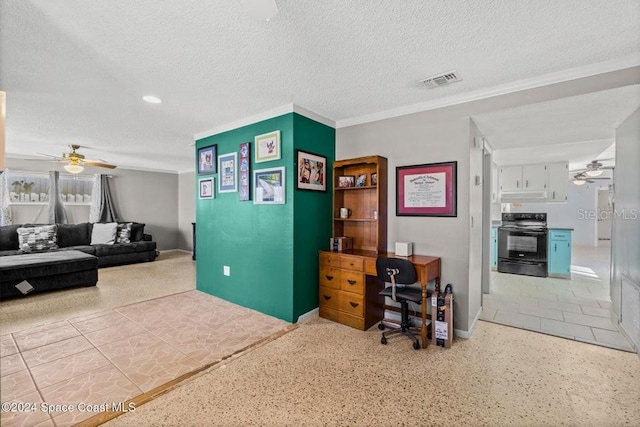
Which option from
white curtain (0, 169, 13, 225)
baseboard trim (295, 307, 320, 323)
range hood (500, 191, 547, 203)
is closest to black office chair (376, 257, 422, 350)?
baseboard trim (295, 307, 320, 323)

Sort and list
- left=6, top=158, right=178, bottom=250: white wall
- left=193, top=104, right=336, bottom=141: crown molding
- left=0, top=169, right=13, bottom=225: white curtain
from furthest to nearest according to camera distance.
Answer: left=6, top=158, right=178, bottom=250: white wall < left=0, top=169, right=13, bottom=225: white curtain < left=193, top=104, right=336, bottom=141: crown molding

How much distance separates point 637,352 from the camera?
257 cm

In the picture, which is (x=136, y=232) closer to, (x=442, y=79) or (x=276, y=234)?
(x=276, y=234)

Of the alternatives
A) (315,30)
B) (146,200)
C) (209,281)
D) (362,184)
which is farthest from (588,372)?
(146,200)

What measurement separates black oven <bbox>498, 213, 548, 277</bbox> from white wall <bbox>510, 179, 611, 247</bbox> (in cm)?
346

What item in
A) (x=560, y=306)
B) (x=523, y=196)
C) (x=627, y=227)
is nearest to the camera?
(x=627, y=227)

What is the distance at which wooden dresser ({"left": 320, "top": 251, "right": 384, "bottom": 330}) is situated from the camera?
3074mm

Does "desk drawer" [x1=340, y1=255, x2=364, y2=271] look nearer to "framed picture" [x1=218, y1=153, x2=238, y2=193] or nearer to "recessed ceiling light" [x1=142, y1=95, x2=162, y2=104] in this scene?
"framed picture" [x1=218, y1=153, x2=238, y2=193]

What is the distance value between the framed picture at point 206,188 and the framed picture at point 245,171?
72cm

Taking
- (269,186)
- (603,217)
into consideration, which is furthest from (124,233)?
(603,217)

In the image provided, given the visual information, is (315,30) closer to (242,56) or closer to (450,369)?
(242,56)

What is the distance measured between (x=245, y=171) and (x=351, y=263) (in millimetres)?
1734

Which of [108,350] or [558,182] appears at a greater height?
[558,182]

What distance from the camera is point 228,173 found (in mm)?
3904
